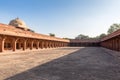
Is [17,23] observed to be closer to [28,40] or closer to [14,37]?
[28,40]

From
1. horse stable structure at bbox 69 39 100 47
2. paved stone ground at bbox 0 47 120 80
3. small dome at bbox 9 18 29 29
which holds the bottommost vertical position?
paved stone ground at bbox 0 47 120 80

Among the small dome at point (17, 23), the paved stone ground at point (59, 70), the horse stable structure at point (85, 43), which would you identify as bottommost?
the paved stone ground at point (59, 70)

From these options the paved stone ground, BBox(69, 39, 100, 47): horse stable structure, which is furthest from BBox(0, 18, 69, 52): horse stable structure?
BBox(69, 39, 100, 47): horse stable structure

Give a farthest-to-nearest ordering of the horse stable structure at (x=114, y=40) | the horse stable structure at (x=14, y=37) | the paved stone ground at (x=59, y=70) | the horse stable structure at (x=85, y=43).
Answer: the horse stable structure at (x=85, y=43), the horse stable structure at (x=114, y=40), the horse stable structure at (x=14, y=37), the paved stone ground at (x=59, y=70)

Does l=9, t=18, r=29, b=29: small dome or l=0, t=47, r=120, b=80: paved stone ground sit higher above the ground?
l=9, t=18, r=29, b=29: small dome

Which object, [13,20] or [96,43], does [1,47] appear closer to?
[13,20]

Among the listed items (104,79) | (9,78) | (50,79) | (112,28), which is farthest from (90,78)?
(112,28)

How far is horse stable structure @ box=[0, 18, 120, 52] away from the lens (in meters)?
21.8

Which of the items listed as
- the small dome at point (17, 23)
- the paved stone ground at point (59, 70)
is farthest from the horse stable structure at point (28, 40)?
the paved stone ground at point (59, 70)

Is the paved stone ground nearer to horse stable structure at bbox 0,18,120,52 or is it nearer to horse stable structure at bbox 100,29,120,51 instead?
horse stable structure at bbox 0,18,120,52

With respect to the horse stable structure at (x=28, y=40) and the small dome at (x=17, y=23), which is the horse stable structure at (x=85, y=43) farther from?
the small dome at (x=17, y=23)

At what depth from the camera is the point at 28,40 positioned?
104ft

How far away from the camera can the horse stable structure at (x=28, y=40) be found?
21.8 metres

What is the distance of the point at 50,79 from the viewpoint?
20.4 feet
